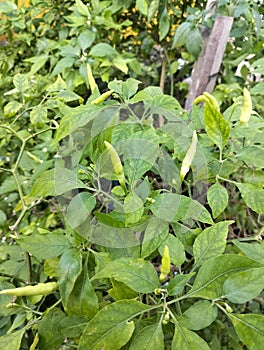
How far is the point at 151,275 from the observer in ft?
1.43

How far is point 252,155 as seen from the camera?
503mm

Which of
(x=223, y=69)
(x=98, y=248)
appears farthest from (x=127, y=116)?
(x=223, y=69)

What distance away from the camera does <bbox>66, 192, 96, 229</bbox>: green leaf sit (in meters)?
0.47

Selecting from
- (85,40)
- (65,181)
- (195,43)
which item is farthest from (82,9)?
(65,181)

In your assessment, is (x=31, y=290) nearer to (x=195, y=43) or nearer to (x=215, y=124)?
(x=215, y=124)

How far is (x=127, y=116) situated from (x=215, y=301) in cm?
29

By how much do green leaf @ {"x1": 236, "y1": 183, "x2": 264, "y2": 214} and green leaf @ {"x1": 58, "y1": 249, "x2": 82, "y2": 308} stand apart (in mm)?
187

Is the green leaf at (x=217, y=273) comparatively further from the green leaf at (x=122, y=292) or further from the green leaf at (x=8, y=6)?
the green leaf at (x=8, y=6)

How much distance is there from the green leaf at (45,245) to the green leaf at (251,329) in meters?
0.20

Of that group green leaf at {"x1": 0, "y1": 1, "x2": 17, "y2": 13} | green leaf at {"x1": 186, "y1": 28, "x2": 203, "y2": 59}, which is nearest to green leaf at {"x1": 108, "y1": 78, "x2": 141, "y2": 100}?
green leaf at {"x1": 186, "y1": 28, "x2": 203, "y2": 59}

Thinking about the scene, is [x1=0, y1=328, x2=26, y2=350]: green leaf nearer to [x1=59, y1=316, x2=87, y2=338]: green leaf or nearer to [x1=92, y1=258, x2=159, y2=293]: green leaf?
[x1=59, y1=316, x2=87, y2=338]: green leaf

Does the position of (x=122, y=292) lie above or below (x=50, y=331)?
above

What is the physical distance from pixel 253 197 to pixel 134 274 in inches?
6.0

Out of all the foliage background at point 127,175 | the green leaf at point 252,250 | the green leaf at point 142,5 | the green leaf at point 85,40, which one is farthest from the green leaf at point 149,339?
the green leaf at point 142,5
